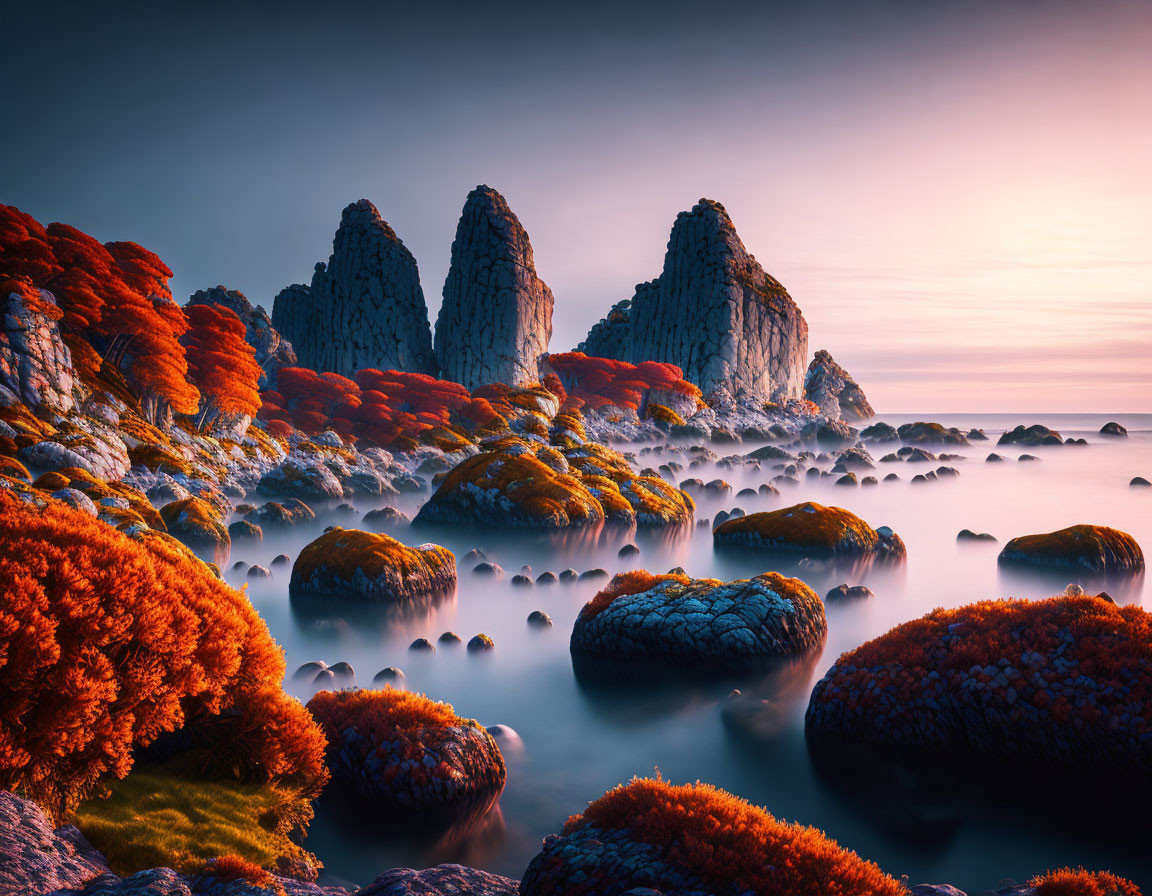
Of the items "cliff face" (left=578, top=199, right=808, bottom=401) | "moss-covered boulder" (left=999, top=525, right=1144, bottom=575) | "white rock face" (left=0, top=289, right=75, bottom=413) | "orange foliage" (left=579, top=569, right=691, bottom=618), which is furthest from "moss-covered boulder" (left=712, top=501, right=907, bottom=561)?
"cliff face" (left=578, top=199, right=808, bottom=401)

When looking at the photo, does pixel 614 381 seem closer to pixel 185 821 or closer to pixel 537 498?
pixel 537 498

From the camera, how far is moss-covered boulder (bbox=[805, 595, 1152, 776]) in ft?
27.8

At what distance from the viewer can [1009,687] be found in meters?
8.95

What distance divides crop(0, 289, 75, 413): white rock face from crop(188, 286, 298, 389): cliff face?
6072 cm

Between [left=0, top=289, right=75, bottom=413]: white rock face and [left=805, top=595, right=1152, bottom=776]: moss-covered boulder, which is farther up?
[left=0, top=289, right=75, bottom=413]: white rock face

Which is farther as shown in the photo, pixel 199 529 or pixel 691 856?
pixel 199 529

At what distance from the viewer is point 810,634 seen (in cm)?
1361

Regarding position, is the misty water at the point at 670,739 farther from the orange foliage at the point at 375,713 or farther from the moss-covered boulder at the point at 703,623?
the orange foliage at the point at 375,713

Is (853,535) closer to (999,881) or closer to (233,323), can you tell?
(999,881)

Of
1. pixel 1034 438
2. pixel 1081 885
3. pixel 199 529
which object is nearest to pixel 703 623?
pixel 1081 885

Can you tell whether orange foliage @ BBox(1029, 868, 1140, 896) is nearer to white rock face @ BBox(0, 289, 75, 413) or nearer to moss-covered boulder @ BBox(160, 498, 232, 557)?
moss-covered boulder @ BBox(160, 498, 232, 557)

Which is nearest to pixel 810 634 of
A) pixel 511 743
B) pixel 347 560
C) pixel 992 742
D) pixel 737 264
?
pixel 992 742

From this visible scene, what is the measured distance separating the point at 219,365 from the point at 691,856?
153ft

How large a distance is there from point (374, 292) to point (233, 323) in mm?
56133
